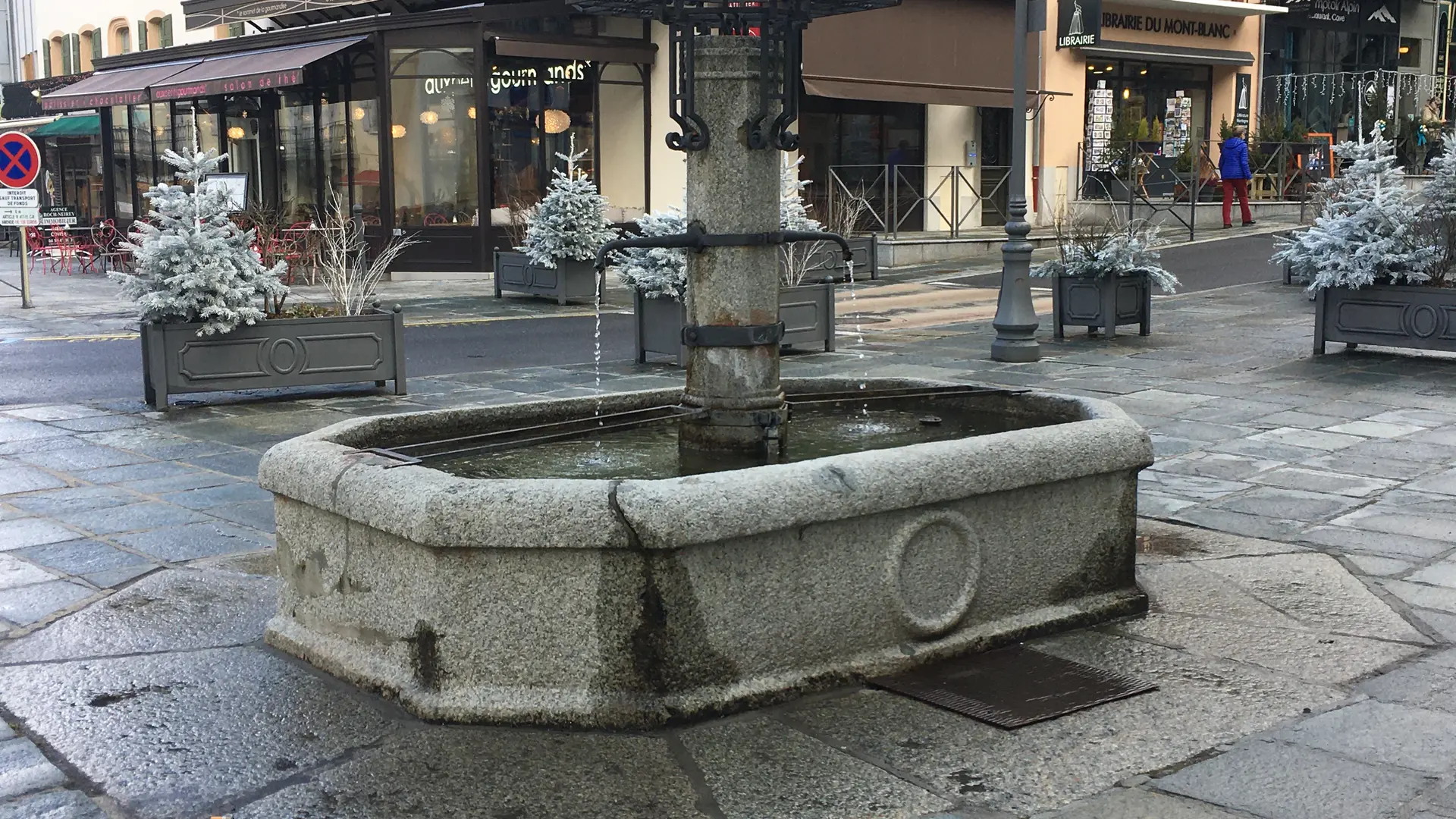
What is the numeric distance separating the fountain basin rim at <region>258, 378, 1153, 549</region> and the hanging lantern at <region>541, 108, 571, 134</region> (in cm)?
1928

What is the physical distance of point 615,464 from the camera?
5.68 metres

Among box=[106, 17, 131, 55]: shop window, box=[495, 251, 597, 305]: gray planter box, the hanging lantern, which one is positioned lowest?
box=[495, 251, 597, 305]: gray planter box

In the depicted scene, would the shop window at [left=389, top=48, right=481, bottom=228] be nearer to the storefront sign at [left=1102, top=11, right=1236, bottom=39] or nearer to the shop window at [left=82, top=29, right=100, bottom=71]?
the storefront sign at [left=1102, top=11, right=1236, bottom=39]

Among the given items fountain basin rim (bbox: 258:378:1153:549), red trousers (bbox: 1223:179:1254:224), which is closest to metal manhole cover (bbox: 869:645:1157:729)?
fountain basin rim (bbox: 258:378:1153:549)

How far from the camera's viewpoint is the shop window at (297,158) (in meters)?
25.7

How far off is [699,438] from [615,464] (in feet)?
1.23

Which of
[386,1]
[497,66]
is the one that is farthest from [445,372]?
[386,1]

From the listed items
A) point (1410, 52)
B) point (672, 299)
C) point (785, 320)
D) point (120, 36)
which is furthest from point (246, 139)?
point (1410, 52)

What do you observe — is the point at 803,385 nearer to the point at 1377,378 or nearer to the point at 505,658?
the point at 505,658

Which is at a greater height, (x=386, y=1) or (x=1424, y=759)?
(x=386, y=1)

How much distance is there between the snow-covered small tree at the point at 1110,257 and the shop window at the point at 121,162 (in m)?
23.2

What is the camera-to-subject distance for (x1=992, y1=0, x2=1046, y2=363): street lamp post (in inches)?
510

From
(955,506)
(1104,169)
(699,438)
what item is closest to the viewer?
(955,506)

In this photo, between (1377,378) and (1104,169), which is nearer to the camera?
(1377,378)
